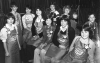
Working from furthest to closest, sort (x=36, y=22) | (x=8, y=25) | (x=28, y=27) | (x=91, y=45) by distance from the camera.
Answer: (x=28, y=27), (x=36, y=22), (x=8, y=25), (x=91, y=45)

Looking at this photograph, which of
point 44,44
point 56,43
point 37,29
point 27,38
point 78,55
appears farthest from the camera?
point 27,38

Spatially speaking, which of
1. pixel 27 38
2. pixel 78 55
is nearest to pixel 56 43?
pixel 78 55

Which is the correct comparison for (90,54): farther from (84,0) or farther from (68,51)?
(84,0)

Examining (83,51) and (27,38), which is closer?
(83,51)

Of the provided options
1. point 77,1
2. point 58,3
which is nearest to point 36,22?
point 58,3

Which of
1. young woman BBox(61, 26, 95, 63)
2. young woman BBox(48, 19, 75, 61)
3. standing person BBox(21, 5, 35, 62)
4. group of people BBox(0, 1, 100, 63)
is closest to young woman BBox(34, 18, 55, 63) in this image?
group of people BBox(0, 1, 100, 63)

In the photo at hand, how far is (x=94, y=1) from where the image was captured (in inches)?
267

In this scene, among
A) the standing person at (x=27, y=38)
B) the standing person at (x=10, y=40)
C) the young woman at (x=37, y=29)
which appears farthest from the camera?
the standing person at (x=27, y=38)

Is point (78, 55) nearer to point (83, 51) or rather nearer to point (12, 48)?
point (83, 51)

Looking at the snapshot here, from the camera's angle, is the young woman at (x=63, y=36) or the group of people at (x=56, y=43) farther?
the young woman at (x=63, y=36)

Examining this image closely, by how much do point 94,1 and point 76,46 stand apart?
4150mm

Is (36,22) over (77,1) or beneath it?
beneath

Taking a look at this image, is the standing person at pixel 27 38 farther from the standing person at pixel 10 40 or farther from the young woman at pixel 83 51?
the young woman at pixel 83 51

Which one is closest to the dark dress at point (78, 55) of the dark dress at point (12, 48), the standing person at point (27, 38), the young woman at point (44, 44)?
the young woman at point (44, 44)
